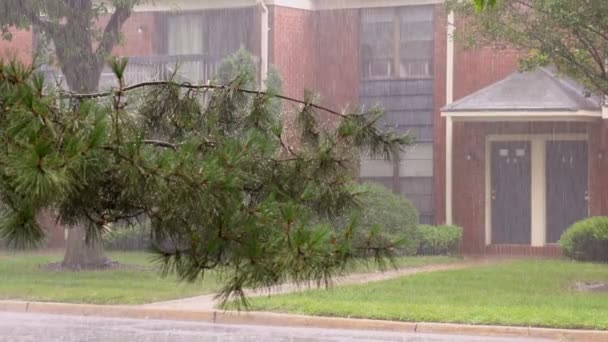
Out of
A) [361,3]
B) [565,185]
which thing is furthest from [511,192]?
[361,3]

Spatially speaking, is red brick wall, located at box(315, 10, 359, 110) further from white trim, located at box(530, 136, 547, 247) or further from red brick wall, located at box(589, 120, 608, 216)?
red brick wall, located at box(589, 120, 608, 216)

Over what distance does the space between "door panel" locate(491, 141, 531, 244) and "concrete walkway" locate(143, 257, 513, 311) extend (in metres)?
1.47

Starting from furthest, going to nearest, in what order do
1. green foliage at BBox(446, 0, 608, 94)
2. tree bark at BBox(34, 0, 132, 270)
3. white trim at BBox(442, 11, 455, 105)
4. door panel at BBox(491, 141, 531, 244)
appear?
white trim at BBox(442, 11, 455, 105) < door panel at BBox(491, 141, 531, 244) < tree bark at BBox(34, 0, 132, 270) < green foliage at BBox(446, 0, 608, 94)

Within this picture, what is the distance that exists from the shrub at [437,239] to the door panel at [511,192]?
1.44m

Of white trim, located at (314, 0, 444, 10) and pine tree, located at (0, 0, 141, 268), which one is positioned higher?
white trim, located at (314, 0, 444, 10)

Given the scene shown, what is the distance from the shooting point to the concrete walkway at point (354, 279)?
1633cm

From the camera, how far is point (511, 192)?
86.8ft

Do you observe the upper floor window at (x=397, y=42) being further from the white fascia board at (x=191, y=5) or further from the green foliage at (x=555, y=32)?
the green foliage at (x=555, y=32)

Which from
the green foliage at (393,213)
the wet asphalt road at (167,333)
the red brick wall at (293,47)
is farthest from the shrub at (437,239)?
the wet asphalt road at (167,333)

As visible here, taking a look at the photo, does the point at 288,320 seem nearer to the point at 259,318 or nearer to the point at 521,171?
the point at 259,318

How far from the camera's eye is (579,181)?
26.2m

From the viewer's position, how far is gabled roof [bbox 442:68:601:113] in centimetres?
2448

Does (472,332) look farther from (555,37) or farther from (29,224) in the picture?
(29,224)

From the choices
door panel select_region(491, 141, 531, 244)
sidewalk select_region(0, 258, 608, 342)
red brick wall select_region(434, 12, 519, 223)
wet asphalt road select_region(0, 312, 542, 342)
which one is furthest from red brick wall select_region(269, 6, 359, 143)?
wet asphalt road select_region(0, 312, 542, 342)
